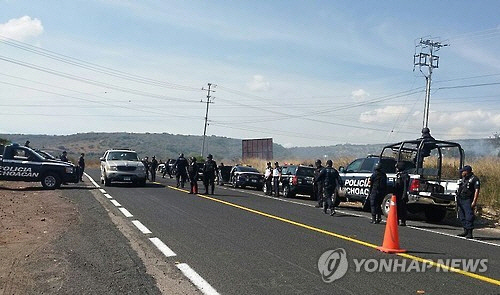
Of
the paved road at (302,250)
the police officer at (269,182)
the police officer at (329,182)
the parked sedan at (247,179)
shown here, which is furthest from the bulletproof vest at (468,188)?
the parked sedan at (247,179)

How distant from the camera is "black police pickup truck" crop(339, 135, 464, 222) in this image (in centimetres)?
1580

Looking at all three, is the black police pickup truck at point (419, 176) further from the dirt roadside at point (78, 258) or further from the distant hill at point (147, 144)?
the distant hill at point (147, 144)

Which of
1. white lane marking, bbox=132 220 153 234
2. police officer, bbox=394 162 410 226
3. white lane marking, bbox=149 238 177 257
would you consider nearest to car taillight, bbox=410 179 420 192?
police officer, bbox=394 162 410 226

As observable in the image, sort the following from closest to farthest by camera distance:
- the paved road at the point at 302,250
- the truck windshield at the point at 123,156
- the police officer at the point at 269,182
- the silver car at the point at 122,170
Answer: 1. the paved road at the point at 302,250
2. the police officer at the point at 269,182
3. the silver car at the point at 122,170
4. the truck windshield at the point at 123,156

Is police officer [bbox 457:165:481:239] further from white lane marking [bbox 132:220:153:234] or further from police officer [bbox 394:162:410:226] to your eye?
white lane marking [bbox 132:220:153:234]

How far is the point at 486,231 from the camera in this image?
1513cm

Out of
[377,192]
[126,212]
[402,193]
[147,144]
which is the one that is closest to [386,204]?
[402,193]

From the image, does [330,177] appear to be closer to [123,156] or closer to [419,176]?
[419,176]

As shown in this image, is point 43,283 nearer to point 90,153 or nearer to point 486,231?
point 486,231

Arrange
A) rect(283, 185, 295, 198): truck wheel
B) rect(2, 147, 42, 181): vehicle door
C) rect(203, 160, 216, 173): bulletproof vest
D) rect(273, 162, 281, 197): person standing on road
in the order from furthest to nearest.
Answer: rect(273, 162, 281, 197): person standing on road, rect(283, 185, 295, 198): truck wheel, rect(2, 147, 42, 181): vehicle door, rect(203, 160, 216, 173): bulletproof vest

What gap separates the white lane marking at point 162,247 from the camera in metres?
9.16

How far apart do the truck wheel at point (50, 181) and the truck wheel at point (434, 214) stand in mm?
16328

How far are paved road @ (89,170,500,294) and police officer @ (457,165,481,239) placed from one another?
1.25ft

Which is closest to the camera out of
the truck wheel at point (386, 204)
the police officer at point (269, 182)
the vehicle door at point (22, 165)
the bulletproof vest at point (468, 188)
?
the bulletproof vest at point (468, 188)
